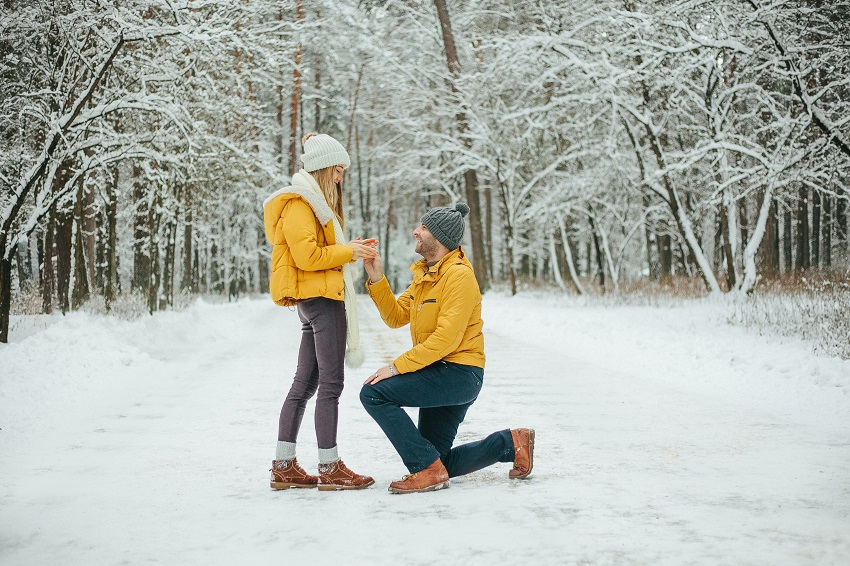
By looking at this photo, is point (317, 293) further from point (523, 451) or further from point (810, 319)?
point (810, 319)

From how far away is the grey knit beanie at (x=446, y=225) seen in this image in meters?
4.70

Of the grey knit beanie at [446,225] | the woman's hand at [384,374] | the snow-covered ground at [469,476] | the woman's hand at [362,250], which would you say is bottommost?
the snow-covered ground at [469,476]

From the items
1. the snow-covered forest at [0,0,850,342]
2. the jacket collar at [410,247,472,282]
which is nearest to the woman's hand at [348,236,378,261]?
the jacket collar at [410,247,472,282]

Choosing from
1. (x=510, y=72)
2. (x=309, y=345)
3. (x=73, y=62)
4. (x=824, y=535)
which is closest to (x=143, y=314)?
(x=73, y=62)

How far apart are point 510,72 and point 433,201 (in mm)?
32511

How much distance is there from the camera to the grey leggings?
461 cm

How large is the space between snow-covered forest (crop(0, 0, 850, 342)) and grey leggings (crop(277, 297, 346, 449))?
7.70 m

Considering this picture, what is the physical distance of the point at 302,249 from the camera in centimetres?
444

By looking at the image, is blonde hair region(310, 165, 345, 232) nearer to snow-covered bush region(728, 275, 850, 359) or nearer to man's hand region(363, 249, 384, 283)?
man's hand region(363, 249, 384, 283)

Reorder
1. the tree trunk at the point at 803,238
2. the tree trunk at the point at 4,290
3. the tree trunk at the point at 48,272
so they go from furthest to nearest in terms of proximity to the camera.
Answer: the tree trunk at the point at 803,238, the tree trunk at the point at 48,272, the tree trunk at the point at 4,290

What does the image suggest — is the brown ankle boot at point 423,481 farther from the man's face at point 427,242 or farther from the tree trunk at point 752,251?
the tree trunk at point 752,251

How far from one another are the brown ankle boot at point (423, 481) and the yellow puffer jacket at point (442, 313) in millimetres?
628

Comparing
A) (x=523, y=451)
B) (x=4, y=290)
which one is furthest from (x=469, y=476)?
(x=4, y=290)

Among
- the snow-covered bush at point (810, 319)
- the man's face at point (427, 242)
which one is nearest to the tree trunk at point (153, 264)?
the snow-covered bush at point (810, 319)
